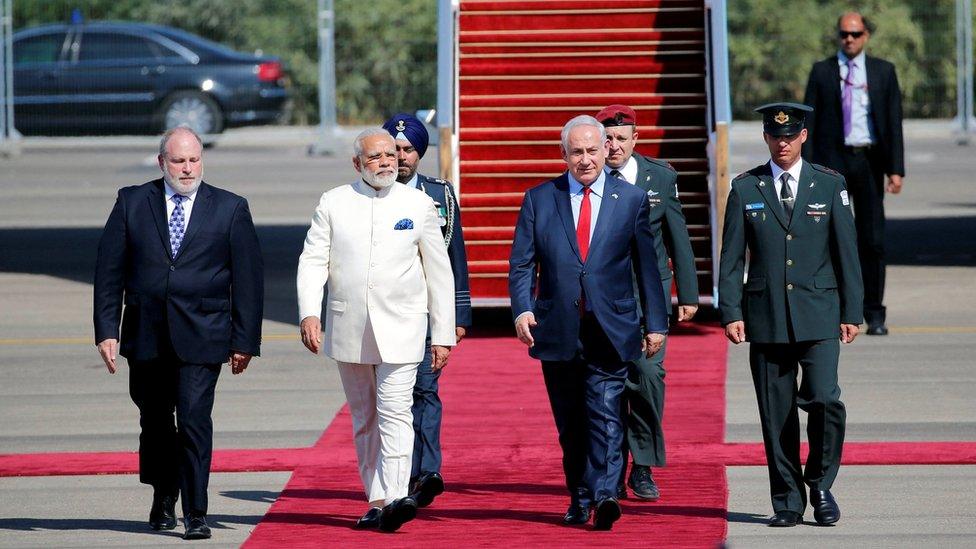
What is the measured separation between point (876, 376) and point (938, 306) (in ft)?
9.83

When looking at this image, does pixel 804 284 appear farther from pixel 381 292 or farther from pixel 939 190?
pixel 939 190

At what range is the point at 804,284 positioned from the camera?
765 centimetres

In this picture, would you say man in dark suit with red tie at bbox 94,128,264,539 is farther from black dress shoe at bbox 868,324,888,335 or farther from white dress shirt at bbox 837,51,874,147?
black dress shoe at bbox 868,324,888,335

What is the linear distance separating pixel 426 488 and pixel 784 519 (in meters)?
1.59

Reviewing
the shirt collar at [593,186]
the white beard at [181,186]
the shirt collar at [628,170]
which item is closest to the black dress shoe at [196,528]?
the white beard at [181,186]

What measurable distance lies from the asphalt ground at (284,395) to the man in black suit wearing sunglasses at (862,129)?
708 mm

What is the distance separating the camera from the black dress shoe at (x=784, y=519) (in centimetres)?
755

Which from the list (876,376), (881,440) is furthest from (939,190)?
(881,440)

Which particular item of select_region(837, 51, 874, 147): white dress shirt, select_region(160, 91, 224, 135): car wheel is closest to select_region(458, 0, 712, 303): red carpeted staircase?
select_region(837, 51, 874, 147): white dress shirt

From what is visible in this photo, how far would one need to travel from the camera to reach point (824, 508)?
7.56 meters

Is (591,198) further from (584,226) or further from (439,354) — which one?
(439,354)

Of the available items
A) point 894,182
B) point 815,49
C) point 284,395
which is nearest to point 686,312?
point 284,395

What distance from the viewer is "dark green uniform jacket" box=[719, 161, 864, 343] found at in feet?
25.0

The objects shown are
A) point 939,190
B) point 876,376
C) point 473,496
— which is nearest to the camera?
point 473,496
